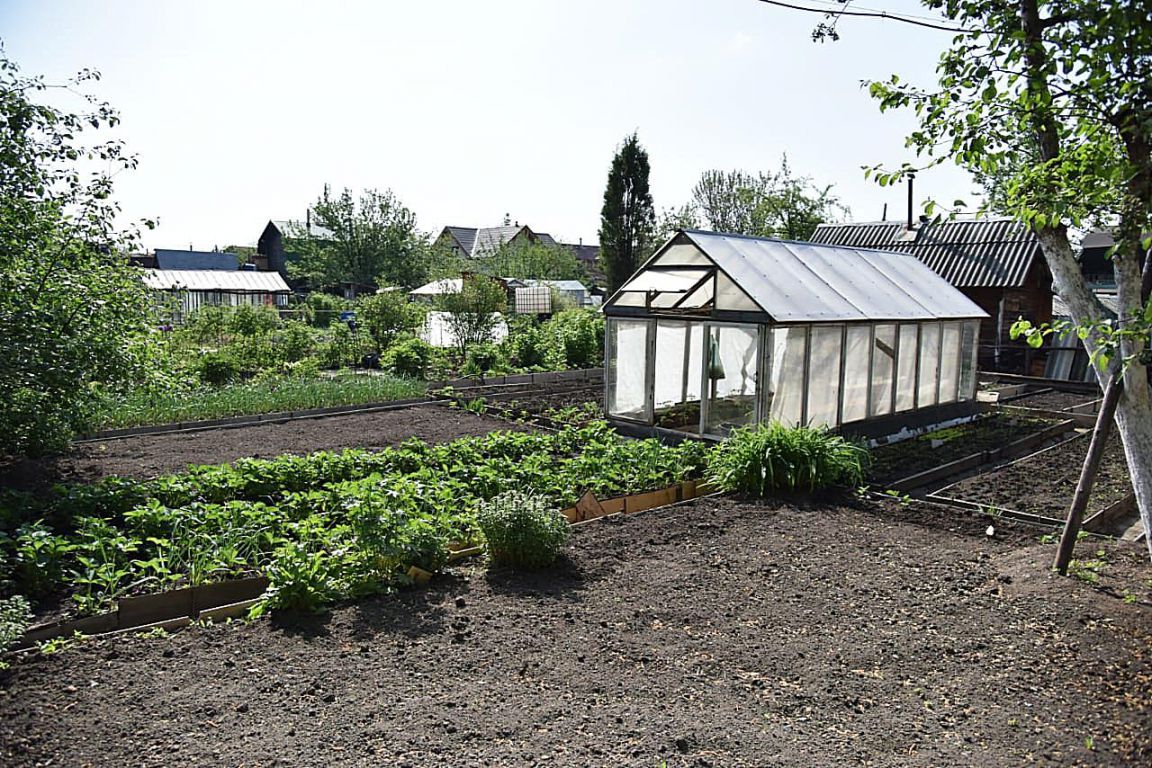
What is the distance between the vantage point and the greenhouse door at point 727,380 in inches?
372

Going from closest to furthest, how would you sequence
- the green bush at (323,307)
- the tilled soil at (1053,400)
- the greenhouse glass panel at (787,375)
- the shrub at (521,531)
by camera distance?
the shrub at (521,531), the greenhouse glass panel at (787,375), the tilled soil at (1053,400), the green bush at (323,307)

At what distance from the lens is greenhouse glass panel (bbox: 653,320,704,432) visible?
34.1 ft

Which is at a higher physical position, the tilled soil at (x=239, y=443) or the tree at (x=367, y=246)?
the tree at (x=367, y=246)

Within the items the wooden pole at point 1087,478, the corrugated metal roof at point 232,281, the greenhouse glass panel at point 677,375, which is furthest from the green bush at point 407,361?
the corrugated metal roof at point 232,281

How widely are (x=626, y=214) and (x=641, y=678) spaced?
2946 cm

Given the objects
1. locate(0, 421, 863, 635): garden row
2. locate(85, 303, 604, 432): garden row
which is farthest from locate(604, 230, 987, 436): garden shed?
locate(85, 303, 604, 432): garden row

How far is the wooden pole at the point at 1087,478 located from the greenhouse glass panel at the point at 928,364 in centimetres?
607

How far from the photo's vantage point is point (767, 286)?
952cm

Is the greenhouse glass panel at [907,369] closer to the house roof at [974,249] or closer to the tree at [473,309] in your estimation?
the house roof at [974,249]

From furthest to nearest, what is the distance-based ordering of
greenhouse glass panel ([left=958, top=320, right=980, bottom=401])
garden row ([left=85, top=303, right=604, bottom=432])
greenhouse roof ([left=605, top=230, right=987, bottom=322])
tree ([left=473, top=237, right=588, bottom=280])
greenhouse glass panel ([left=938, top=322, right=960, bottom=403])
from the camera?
tree ([left=473, top=237, right=588, bottom=280])
greenhouse glass panel ([left=958, top=320, right=980, bottom=401])
greenhouse glass panel ([left=938, top=322, right=960, bottom=403])
garden row ([left=85, top=303, right=604, bottom=432])
greenhouse roof ([left=605, top=230, right=987, bottom=322])

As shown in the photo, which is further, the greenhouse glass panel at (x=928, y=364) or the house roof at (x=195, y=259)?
the house roof at (x=195, y=259)

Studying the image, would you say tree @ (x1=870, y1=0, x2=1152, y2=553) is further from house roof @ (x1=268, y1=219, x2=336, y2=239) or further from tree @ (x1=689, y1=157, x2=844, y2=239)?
house roof @ (x1=268, y1=219, x2=336, y2=239)

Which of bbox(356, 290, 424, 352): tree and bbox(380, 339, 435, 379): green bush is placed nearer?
bbox(380, 339, 435, 379): green bush

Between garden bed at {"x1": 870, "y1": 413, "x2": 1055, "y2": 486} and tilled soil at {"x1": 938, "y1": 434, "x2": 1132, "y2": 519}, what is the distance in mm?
585
